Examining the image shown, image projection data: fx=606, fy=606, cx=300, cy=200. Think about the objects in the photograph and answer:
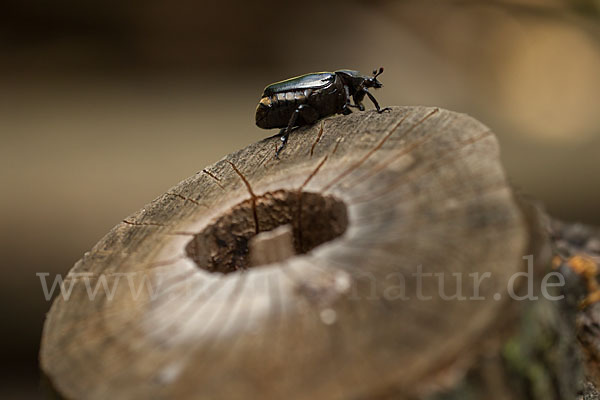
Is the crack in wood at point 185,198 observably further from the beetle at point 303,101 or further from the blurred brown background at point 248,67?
the blurred brown background at point 248,67

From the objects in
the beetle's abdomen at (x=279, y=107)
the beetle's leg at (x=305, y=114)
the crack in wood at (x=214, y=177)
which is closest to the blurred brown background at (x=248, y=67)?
the beetle's abdomen at (x=279, y=107)

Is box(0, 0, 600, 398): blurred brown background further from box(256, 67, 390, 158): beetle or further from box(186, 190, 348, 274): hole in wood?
box(186, 190, 348, 274): hole in wood

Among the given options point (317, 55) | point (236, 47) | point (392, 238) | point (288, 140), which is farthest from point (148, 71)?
point (392, 238)

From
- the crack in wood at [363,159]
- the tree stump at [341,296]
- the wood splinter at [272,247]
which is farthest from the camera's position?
the crack in wood at [363,159]

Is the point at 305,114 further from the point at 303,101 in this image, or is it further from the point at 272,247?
the point at 272,247

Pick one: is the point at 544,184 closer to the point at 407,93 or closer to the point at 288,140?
the point at 407,93

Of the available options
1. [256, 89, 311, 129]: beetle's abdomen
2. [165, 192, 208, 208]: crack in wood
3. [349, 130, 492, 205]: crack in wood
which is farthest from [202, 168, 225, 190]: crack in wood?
[349, 130, 492, 205]: crack in wood
